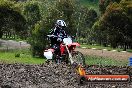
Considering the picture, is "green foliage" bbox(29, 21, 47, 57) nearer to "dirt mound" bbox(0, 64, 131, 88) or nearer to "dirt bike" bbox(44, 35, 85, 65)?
"dirt mound" bbox(0, 64, 131, 88)

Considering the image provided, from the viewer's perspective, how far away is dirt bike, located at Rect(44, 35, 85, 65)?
18.8 meters

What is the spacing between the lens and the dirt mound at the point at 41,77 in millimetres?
16812

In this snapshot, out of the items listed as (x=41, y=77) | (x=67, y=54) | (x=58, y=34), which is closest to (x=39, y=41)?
(x=58, y=34)

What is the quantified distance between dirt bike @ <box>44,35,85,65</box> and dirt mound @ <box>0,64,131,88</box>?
510 millimetres

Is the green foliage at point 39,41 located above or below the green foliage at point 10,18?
below

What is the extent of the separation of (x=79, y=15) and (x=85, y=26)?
6.08 meters

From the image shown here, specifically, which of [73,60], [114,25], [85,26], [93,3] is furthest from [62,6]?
[93,3]

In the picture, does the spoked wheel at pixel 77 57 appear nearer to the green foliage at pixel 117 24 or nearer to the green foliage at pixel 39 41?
the green foliage at pixel 39 41

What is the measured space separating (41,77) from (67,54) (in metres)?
1.89

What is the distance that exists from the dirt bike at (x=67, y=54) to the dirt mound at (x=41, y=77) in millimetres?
510

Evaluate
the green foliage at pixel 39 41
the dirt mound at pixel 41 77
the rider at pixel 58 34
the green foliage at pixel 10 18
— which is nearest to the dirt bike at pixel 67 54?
the rider at pixel 58 34

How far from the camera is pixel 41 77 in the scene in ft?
61.4

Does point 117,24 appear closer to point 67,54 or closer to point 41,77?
point 67,54

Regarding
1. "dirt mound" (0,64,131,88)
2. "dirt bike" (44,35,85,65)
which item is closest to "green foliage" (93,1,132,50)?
→ "dirt mound" (0,64,131,88)
